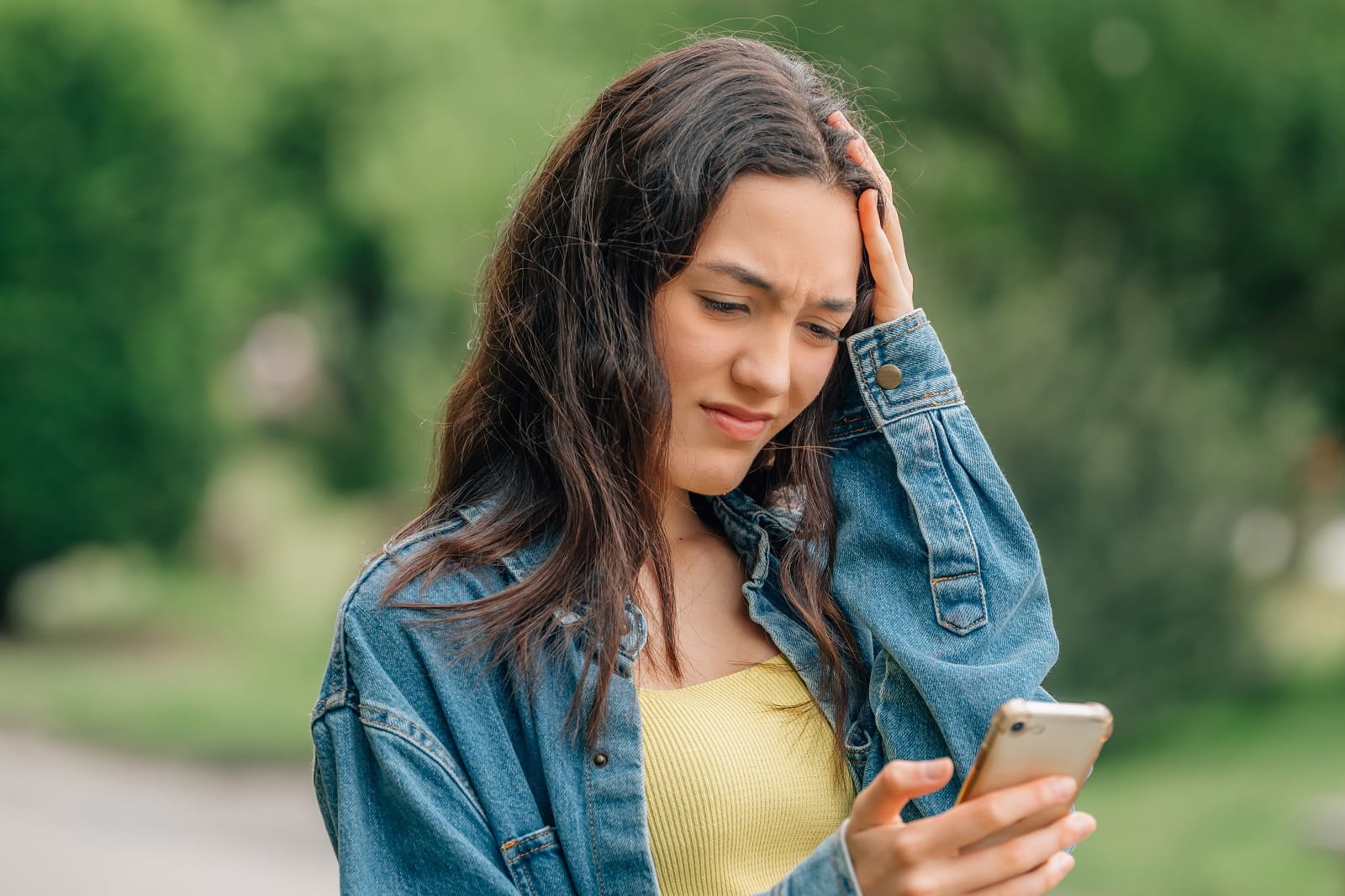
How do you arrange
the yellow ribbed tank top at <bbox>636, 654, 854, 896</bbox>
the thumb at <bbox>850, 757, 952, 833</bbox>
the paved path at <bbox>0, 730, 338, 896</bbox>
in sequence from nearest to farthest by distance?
the thumb at <bbox>850, 757, 952, 833</bbox>, the yellow ribbed tank top at <bbox>636, 654, 854, 896</bbox>, the paved path at <bbox>0, 730, 338, 896</bbox>

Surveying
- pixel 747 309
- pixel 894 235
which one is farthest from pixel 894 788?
pixel 894 235

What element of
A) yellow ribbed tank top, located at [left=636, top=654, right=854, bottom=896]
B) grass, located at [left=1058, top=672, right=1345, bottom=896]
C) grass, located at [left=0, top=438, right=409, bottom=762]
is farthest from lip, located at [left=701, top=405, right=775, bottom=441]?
grass, located at [left=0, top=438, right=409, bottom=762]

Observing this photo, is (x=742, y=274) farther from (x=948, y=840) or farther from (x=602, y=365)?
(x=948, y=840)

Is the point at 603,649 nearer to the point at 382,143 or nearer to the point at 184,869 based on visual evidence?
the point at 184,869

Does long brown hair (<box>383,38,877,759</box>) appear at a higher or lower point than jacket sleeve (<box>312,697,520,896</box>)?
higher

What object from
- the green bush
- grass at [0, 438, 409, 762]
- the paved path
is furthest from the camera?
the green bush

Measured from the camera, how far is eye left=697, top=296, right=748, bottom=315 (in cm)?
184

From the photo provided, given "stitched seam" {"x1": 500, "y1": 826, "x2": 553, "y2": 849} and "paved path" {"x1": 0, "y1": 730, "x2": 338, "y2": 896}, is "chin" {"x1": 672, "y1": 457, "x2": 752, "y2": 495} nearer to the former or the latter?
"stitched seam" {"x1": 500, "y1": 826, "x2": 553, "y2": 849}

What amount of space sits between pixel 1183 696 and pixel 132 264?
7.80 metres

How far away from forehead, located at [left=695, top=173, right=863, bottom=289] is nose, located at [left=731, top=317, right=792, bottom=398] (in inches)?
2.5

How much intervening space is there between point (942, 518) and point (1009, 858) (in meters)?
0.64

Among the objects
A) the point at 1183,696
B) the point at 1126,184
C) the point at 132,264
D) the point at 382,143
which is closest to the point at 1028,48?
the point at 1126,184

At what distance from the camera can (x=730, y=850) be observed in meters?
1.80

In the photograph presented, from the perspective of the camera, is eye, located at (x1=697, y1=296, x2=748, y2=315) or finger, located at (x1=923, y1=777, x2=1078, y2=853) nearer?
finger, located at (x1=923, y1=777, x2=1078, y2=853)
